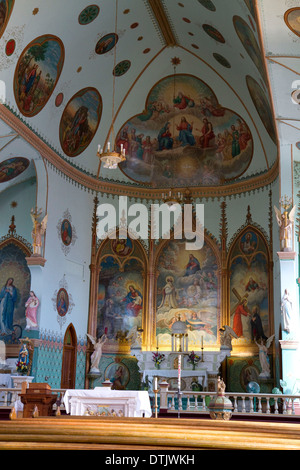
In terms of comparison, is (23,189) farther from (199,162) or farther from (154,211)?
(199,162)

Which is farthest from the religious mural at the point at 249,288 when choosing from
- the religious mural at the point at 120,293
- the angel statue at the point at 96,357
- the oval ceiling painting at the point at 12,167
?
the oval ceiling painting at the point at 12,167

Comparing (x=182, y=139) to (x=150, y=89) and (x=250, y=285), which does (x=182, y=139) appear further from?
(x=250, y=285)

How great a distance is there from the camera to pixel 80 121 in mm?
20906

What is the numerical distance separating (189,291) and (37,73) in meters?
9.75

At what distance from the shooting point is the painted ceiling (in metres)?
16.0

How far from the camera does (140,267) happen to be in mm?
22453

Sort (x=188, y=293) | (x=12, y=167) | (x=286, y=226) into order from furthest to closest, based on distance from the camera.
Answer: (x=188, y=293), (x=12, y=167), (x=286, y=226)

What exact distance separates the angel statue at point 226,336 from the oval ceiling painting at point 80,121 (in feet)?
27.7

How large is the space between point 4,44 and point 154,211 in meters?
9.39

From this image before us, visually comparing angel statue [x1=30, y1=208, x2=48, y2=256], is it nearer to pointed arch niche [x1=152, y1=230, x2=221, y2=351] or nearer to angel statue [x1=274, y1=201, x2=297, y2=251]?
pointed arch niche [x1=152, y1=230, x2=221, y2=351]

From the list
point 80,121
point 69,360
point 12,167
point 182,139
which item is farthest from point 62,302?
point 182,139
